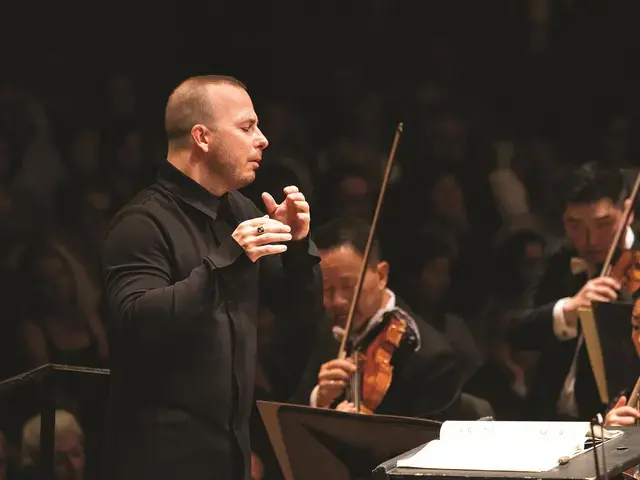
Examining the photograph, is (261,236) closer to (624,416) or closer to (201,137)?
(201,137)

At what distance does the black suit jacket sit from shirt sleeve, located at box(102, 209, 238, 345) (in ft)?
3.80

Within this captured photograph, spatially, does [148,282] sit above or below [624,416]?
above

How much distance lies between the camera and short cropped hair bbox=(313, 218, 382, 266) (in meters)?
3.36

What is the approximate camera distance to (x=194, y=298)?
2.04 metres

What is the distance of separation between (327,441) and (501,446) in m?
0.73

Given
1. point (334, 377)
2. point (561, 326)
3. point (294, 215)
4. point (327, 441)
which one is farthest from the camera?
point (561, 326)

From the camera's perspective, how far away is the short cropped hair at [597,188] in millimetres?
3434

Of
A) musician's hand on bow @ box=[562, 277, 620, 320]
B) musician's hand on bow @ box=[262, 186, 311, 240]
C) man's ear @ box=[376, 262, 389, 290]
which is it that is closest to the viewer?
musician's hand on bow @ box=[262, 186, 311, 240]

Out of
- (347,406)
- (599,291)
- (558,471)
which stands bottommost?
(558,471)

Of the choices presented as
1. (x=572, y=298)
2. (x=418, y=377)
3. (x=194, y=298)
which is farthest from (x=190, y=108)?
(x=572, y=298)

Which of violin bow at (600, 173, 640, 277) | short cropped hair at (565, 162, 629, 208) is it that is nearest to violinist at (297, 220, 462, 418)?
violin bow at (600, 173, 640, 277)

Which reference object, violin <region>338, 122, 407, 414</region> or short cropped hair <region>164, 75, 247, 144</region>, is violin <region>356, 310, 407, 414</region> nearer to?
violin <region>338, 122, 407, 414</region>

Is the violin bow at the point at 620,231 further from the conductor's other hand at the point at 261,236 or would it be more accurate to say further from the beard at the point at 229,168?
the conductor's other hand at the point at 261,236

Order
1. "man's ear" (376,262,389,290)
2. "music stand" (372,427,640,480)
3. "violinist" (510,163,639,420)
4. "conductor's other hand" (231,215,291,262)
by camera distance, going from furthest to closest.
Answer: "violinist" (510,163,639,420) < "man's ear" (376,262,389,290) < "conductor's other hand" (231,215,291,262) < "music stand" (372,427,640,480)
